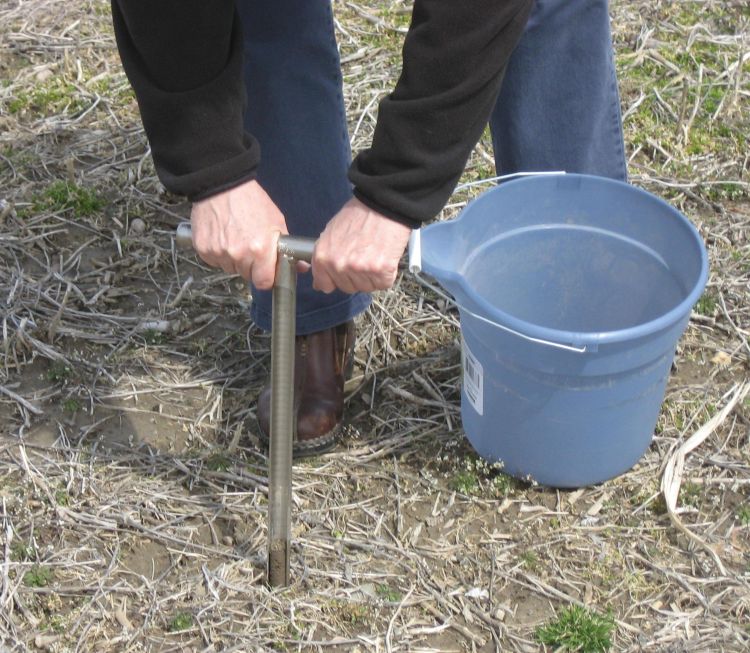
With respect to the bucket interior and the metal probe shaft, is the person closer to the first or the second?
the metal probe shaft

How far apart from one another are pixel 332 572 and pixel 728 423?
0.85m

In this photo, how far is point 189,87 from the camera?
147 cm

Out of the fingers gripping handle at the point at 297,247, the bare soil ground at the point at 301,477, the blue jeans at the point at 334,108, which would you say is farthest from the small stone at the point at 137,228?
the fingers gripping handle at the point at 297,247

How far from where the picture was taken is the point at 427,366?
2248 millimetres

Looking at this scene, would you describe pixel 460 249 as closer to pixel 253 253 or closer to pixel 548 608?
pixel 253 253

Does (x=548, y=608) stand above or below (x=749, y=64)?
below

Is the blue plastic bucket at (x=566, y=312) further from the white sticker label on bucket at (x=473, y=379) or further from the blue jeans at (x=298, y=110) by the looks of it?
the blue jeans at (x=298, y=110)

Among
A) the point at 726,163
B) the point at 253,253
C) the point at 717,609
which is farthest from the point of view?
the point at 726,163

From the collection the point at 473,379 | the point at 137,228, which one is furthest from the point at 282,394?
the point at 137,228

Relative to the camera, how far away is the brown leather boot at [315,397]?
6.66 ft

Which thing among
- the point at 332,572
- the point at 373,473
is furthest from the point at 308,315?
the point at 332,572

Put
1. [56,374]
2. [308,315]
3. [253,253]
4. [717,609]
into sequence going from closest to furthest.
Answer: [253,253] < [717,609] < [308,315] < [56,374]

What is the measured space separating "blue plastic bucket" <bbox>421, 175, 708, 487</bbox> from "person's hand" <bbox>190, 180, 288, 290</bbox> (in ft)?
1.03

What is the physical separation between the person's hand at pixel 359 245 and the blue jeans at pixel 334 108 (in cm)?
45
